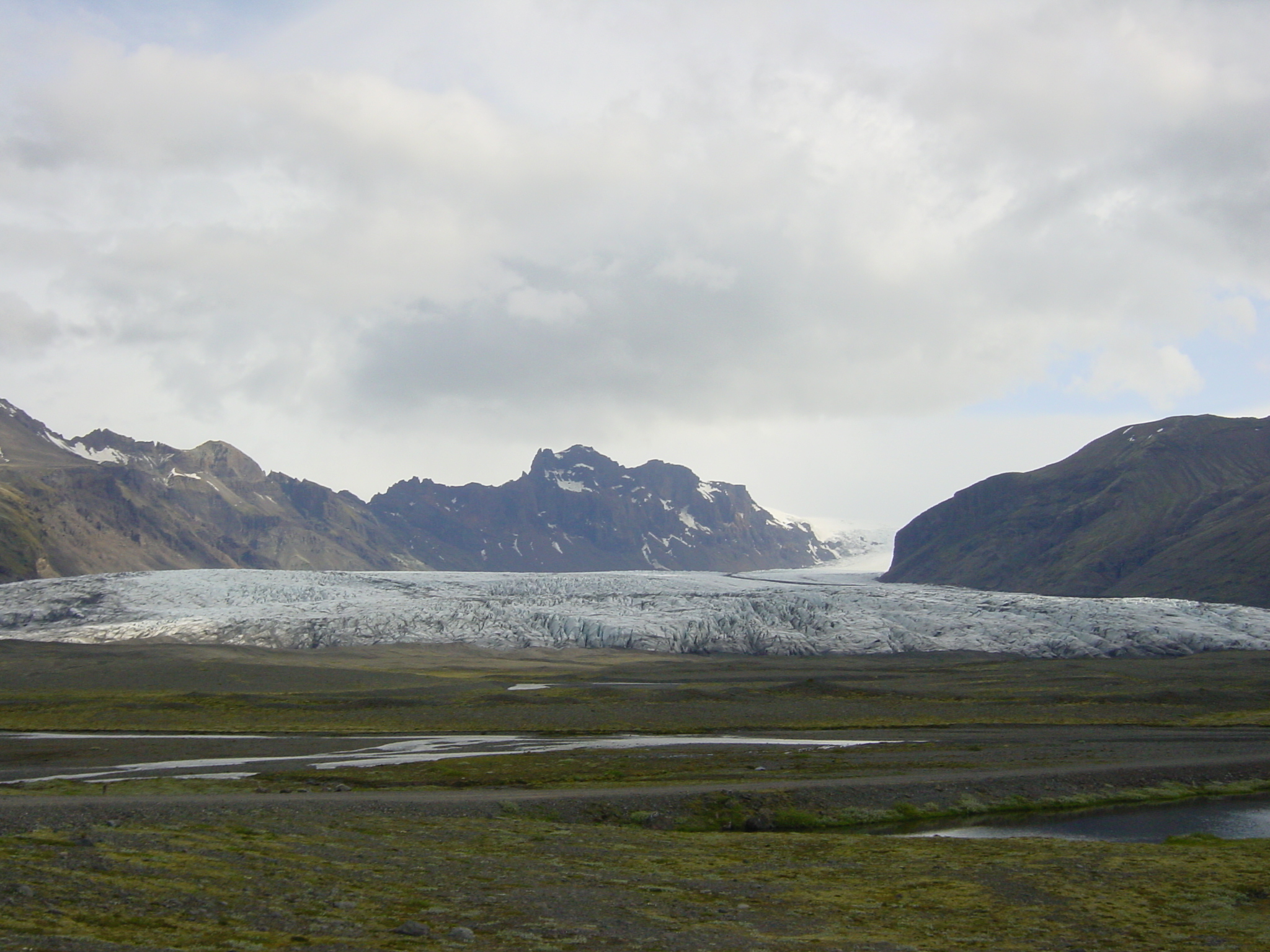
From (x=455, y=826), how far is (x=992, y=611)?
104m

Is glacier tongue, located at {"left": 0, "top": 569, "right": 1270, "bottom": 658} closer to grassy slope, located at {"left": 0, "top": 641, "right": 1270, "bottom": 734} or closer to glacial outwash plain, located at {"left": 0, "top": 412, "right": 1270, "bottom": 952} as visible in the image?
glacial outwash plain, located at {"left": 0, "top": 412, "right": 1270, "bottom": 952}

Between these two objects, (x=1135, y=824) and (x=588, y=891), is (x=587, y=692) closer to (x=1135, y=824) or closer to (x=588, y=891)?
(x=1135, y=824)

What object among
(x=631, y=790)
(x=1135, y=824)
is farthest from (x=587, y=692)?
(x=1135, y=824)

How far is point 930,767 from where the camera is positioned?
41.3 metres

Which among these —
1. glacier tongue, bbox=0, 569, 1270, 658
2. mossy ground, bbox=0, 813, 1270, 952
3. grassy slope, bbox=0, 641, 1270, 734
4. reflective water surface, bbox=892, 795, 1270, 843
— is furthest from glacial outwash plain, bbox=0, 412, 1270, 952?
glacier tongue, bbox=0, 569, 1270, 658

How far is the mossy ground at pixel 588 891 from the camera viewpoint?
1561 cm

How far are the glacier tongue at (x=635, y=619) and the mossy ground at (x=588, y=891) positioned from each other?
88.5 meters

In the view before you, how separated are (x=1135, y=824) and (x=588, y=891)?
24.1 m

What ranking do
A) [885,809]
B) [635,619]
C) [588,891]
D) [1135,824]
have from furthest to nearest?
1. [635,619]
2. [885,809]
3. [1135,824]
4. [588,891]

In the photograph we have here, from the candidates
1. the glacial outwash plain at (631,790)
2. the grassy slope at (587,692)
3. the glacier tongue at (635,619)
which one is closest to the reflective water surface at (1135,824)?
the glacial outwash plain at (631,790)

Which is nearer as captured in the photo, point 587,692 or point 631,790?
point 631,790

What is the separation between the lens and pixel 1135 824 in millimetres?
34094

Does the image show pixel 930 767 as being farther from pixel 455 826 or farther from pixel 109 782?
pixel 109 782

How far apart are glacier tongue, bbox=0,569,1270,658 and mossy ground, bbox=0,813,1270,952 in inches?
3485
